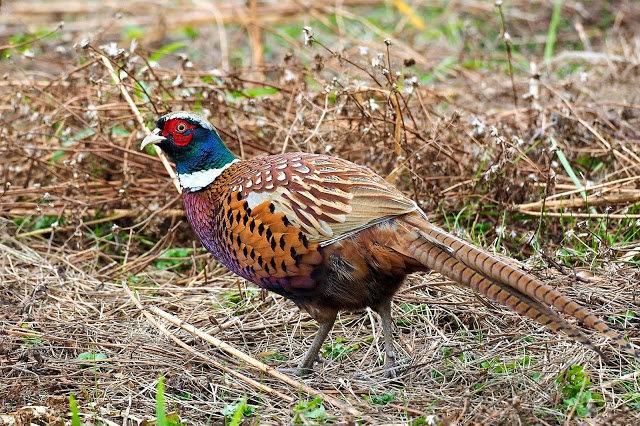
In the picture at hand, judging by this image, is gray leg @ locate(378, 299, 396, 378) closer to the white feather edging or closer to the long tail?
the long tail

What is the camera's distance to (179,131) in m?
4.36

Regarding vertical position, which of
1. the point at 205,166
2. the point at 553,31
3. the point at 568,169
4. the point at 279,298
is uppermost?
the point at 205,166

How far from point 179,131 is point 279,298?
41.6 inches

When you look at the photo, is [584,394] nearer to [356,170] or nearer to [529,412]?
[529,412]

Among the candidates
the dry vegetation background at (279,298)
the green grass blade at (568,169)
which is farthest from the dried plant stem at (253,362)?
the green grass blade at (568,169)

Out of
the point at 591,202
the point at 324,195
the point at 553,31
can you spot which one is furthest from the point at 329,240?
the point at 553,31

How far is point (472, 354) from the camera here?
4180mm

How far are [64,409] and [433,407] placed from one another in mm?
1390

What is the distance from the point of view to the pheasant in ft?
12.2

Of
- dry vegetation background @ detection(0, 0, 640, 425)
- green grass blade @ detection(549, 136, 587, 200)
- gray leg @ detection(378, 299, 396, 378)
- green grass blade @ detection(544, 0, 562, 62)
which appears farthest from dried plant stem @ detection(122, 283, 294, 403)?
green grass blade @ detection(544, 0, 562, 62)

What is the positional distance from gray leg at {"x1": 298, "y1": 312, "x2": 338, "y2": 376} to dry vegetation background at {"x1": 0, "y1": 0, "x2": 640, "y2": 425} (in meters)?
0.05

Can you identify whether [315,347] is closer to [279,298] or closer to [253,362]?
[253,362]

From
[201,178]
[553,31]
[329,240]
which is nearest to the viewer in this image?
[329,240]

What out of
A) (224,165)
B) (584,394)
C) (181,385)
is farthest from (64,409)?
(584,394)
